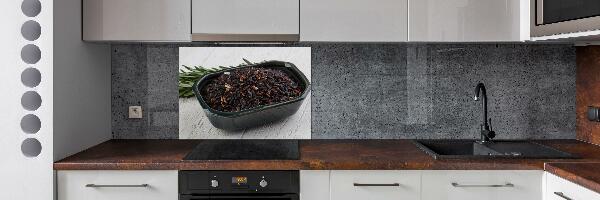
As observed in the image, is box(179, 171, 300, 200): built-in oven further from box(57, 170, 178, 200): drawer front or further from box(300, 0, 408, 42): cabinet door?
box(300, 0, 408, 42): cabinet door

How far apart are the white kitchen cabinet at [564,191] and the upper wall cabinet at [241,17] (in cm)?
123

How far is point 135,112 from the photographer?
9.84 ft

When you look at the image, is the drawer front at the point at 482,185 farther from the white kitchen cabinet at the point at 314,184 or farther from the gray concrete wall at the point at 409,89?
the gray concrete wall at the point at 409,89

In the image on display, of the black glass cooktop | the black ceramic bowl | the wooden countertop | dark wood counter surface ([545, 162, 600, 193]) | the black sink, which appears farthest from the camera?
the black ceramic bowl

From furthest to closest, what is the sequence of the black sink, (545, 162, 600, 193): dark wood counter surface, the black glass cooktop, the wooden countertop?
the black sink < the black glass cooktop < the wooden countertop < (545, 162, 600, 193): dark wood counter surface

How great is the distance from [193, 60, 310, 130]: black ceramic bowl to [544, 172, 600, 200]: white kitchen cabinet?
121 cm

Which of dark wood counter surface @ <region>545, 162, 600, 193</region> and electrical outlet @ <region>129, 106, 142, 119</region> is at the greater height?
electrical outlet @ <region>129, 106, 142, 119</region>

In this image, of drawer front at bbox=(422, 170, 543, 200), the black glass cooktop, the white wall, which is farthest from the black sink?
the white wall

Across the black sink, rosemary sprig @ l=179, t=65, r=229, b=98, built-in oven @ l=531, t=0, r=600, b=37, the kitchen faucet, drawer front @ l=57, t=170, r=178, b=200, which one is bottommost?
drawer front @ l=57, t=170, r=178, b=200

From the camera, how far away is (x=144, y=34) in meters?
2.59

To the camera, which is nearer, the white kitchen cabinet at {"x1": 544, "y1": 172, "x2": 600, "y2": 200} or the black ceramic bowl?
the white kitchen cabinet at {"x1": 544, "y1": 172, "x2": 600, "y2": 200}

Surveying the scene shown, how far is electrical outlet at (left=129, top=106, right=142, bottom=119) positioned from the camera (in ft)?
9.82
